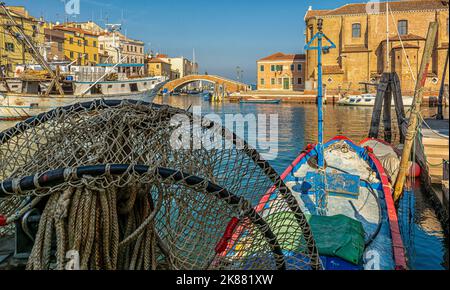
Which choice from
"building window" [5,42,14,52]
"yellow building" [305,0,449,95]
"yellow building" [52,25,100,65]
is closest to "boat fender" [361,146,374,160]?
"building window" [5,42,14,52]

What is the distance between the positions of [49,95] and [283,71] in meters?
46.9

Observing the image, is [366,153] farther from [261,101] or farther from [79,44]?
[79,44]

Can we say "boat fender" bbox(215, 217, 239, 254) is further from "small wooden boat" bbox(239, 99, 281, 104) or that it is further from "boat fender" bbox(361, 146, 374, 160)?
"small wooden boat" bbox(239, 99, 281, 104)

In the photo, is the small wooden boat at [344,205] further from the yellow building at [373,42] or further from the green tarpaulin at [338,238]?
the yellow building at [373,42]

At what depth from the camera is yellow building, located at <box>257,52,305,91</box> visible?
6894 cm

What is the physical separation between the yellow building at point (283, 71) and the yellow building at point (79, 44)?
99.8 feet

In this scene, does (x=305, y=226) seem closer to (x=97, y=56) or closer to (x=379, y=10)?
(x=379, y=10)

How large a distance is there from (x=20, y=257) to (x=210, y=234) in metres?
1.79

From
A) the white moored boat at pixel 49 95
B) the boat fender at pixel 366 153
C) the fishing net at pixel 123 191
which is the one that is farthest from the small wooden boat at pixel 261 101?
the fishing net at pixel 123 191

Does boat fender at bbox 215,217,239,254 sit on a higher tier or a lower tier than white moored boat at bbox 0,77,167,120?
lower

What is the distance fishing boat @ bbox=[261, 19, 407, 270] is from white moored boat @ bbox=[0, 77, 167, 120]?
21.9m

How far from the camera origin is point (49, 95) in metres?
31.6

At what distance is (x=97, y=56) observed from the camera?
6981 cm

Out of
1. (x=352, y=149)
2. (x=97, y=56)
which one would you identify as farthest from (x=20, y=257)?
(x=97, y=56)
